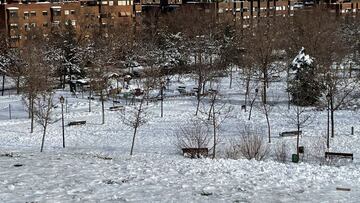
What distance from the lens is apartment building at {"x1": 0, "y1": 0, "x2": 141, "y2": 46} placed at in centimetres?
8456

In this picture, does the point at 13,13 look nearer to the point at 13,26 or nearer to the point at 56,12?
the point at 13,26

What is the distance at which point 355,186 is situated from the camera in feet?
57.0

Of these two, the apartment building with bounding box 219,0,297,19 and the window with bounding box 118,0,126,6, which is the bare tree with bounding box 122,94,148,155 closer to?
the window with bounding box 118,0,126,6

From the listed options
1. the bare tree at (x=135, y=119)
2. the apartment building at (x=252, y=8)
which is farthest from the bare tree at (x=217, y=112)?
the apartment building at (x=252, y=8)

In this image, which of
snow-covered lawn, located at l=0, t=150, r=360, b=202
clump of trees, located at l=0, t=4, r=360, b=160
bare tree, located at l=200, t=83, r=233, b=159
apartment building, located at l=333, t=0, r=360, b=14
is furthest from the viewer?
apartment building, located at l=333, t=0, r=360, b=14

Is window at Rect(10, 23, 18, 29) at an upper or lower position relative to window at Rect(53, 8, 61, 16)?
lower

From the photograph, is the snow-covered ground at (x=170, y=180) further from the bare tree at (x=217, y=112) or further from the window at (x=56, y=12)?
the window at (x=56, y=12)

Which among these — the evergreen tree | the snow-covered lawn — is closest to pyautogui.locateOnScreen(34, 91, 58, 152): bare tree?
the snow-covered lawn

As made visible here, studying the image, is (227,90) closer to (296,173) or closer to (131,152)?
(131,152)

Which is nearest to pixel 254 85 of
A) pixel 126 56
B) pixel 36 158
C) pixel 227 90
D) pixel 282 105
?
pixel 227 90

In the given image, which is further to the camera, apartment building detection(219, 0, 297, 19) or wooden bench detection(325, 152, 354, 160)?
apartment building detection(219, 0, 297, 19)

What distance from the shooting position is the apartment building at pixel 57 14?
84562 millimetres

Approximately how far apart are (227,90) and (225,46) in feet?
54.5

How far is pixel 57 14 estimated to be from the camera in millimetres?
Result: 91500
